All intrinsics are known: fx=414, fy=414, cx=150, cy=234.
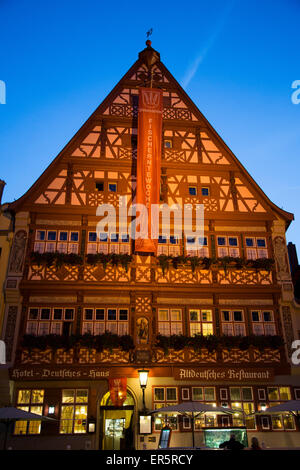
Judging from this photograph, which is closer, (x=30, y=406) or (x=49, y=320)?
(x=30, y=406)

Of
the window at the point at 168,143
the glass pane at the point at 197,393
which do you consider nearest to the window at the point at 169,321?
the glass pane at the point at 197,393

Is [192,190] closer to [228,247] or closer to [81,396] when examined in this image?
[228,247]

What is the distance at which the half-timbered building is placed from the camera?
17.0 metres

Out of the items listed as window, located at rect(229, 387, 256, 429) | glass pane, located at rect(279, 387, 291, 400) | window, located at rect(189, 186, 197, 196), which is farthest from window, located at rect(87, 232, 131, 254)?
glass pane, located at rect(279, 387, 291, 400)

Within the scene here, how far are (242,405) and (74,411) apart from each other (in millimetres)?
7058

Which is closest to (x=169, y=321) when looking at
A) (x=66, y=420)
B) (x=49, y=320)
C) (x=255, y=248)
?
(x=49, y=320)

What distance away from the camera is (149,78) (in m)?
22.6

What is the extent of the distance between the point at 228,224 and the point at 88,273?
→ 718 centimetres

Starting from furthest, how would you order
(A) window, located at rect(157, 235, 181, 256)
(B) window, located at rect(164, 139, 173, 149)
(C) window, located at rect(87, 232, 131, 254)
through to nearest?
(B) window, located at rect(164, 139, 173, 149)
(A) window, located at rect(157, 235, 181, 256)
(C) window, located at rect(87, 232, 131, 254)

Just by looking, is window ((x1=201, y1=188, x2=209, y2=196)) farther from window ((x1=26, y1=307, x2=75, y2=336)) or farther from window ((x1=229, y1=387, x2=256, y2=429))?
window ((x1=229, y1=387, x2=256, y2=429))

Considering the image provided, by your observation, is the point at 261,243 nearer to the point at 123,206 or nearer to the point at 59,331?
the point at 123,206

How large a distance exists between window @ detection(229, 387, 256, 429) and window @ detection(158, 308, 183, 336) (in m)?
3.45

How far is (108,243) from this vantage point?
19.4 meters
